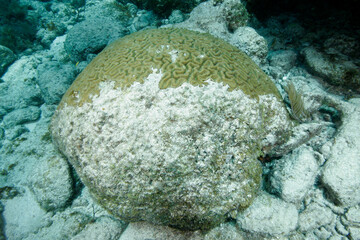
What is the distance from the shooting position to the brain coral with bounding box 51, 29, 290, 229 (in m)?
2.61

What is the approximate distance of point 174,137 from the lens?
256 centimetres

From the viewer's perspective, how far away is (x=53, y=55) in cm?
803

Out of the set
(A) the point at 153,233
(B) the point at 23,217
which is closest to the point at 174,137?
(A) the point at 153,233

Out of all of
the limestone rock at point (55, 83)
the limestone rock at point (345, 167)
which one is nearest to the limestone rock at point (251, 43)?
the limestone rock at point (345, 167)

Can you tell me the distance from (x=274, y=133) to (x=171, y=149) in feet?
5.72

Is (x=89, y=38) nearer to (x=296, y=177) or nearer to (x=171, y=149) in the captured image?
(x=171, y=149)

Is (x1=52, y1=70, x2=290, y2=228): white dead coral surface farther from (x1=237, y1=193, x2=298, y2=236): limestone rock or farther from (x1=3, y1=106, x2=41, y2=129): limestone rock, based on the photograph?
(x1=3, y1=106, x2=41, y2=129): limestone rock

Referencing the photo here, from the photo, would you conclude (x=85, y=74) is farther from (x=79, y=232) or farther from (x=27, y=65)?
(x=27, y=65)

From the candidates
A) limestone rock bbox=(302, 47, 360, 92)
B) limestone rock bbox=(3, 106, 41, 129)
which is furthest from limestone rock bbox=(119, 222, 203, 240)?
limestone rock bbox=(3, 106, 41, 129)

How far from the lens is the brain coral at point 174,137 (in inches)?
103

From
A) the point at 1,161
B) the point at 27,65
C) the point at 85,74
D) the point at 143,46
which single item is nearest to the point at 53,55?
the point at 27,65

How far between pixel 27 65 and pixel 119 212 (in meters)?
7.85

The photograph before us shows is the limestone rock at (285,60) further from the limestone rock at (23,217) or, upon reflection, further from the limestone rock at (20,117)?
the limestone rock at (20,117)

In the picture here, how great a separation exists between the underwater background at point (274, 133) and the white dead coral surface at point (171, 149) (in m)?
0.47
